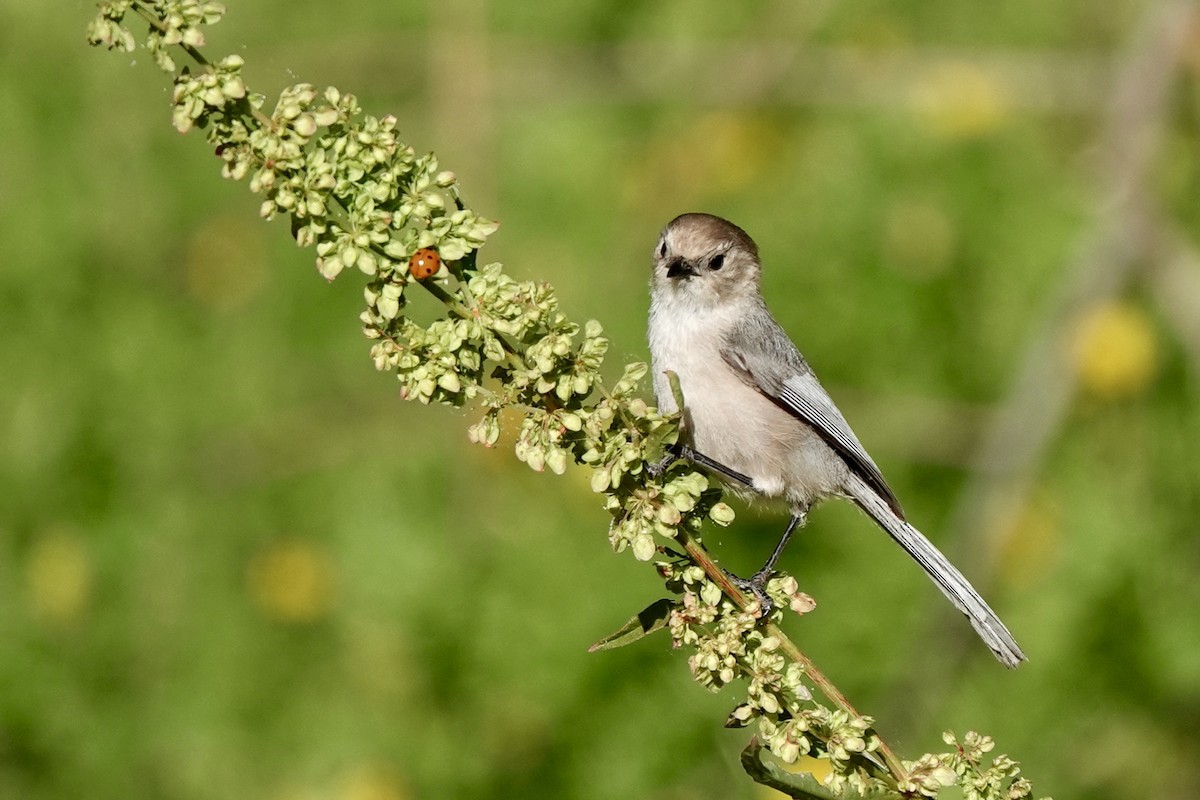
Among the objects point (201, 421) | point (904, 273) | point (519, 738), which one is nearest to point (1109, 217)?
point (904, 273)

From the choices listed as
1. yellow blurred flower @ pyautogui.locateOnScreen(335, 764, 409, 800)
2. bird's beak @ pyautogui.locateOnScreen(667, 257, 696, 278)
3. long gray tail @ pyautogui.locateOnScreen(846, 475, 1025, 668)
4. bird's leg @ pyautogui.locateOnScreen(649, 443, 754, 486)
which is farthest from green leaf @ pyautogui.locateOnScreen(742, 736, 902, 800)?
yellow blurred flower @ pyautogui.locateOnScreen(335, 764, 409, 800)

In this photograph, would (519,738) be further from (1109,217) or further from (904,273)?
(1109,217)

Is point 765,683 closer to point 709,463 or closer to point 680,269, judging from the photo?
point 709,463

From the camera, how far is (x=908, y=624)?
479 cm

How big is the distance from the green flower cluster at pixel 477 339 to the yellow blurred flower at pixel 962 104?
3.88 m

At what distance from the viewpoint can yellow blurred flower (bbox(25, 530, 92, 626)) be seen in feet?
17.2

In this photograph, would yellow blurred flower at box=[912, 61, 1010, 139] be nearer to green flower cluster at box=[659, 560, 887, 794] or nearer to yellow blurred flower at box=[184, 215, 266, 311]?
yellow blurred flower at box=[184, 215, 266, 311]

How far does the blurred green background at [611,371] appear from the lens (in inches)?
180

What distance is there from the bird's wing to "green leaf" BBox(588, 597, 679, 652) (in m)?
1.62

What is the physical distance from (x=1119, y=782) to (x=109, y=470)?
170 inches

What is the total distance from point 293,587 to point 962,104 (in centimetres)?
357

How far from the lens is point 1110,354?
5.10m

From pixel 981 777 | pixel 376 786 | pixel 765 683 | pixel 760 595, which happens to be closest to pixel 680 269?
pixel 760 595

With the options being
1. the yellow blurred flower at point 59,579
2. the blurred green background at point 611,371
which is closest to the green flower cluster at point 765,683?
the blurred green background at point 611,371
